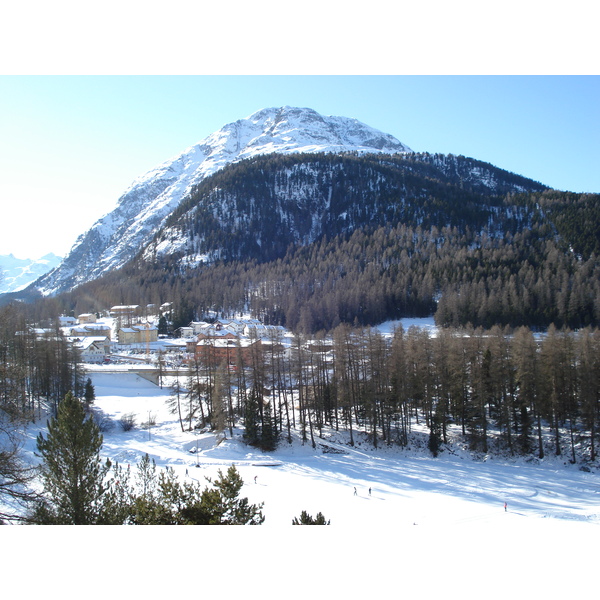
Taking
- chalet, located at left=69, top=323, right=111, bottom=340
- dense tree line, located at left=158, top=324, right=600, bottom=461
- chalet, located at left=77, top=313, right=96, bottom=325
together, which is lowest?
dense tree line, located at left=158, top=324, right=600, bottom=461

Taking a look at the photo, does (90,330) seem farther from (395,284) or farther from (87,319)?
(395,284)

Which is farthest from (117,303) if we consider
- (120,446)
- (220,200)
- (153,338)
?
(120,446)

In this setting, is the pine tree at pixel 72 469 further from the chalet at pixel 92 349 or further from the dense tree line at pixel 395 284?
the dense tree line at pixel 395 284

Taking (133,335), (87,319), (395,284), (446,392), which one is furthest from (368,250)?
(446,392)

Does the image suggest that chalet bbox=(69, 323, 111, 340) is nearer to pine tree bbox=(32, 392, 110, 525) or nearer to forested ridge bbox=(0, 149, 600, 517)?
forested ridge bbox=(0, 149, 600, 517)

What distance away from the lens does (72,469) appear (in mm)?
9148

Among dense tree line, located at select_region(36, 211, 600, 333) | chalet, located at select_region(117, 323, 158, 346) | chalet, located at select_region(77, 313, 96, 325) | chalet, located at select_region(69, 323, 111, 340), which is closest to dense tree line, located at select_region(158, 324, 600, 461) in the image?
dense tree line, located at select_region(36, 211, 600, 333)

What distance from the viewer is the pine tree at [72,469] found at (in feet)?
28.4

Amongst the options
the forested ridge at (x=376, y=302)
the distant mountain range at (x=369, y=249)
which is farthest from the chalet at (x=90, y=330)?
the distant mountain range at (x=369, y=249)

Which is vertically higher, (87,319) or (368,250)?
(368,250)

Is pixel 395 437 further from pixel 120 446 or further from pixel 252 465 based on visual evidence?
pixel 120 446

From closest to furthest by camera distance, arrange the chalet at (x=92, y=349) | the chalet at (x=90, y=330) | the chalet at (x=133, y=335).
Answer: the chalet at (x=92, y=349)
the chalet at (x=90, y=330)
the chalet at (x=133, y=335)

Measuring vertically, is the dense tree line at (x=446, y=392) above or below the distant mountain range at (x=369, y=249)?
below

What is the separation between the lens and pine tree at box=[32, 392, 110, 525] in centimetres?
866
